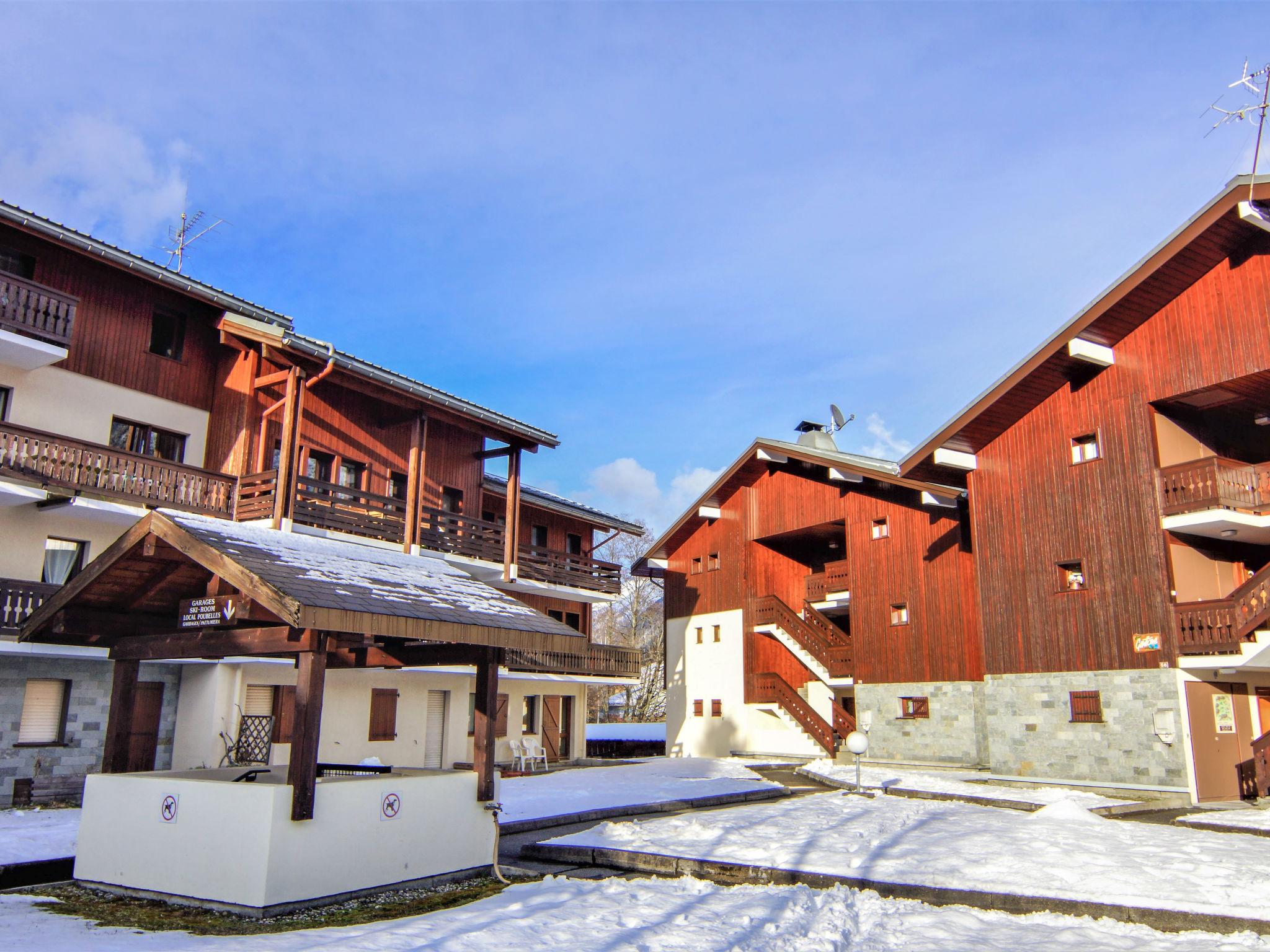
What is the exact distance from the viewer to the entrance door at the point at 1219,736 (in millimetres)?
18594

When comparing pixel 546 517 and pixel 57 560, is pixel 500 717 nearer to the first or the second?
pixel 546 517

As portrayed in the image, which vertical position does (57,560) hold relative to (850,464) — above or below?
below

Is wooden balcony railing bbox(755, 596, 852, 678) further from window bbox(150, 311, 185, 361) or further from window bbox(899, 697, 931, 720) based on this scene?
window bbox(150, 311, 185, 361)

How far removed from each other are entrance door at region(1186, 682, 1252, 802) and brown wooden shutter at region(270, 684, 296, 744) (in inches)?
719

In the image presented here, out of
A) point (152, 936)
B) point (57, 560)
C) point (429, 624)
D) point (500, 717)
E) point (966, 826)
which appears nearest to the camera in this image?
point (152, 936)

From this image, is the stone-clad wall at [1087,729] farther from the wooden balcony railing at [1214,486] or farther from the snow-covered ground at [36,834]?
the snow-covered ground at [36,834]

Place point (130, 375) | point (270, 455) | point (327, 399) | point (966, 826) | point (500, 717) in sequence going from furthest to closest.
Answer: point (500, 717) < point (327, 399) < point (270, 455) < point (130, 375) < point (966, 826)

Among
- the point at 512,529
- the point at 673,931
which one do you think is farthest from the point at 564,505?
the point at 673,931

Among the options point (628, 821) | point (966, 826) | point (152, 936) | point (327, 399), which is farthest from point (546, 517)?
point (152, 936)

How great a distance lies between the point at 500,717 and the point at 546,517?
674 centimetres

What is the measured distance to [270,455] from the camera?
69.4 ft

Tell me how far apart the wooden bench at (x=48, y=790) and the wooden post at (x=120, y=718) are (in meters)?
6.66

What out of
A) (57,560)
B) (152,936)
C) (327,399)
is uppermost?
(327,399)

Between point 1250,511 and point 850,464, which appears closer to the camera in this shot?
point 1250,511
